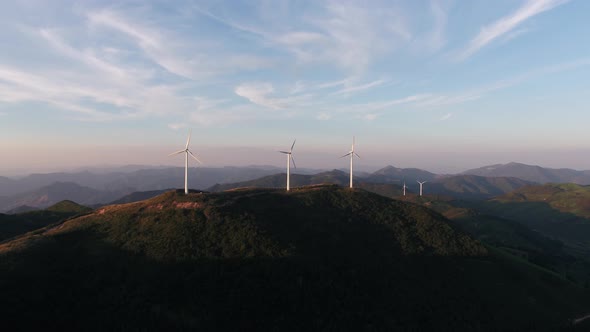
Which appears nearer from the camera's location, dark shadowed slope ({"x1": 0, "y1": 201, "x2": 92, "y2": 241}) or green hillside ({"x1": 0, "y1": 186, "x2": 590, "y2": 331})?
green hillside ({"x1": 0, "y1": 186, "x2": 590, "y2": 331})

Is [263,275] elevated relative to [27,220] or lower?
elevated

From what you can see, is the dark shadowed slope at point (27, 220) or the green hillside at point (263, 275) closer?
the green hillside at point (263, 275)

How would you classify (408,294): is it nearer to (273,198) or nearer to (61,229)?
(273,198)

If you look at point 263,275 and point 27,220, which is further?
point 27,220

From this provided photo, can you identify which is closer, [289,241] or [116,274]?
[116,274]

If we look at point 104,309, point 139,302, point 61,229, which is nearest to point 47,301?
point 104,309

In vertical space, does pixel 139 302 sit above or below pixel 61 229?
below

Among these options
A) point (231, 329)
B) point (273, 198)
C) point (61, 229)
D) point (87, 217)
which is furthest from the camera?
point (273, 198)

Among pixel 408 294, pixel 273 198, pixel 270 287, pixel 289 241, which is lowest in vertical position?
pixel 408 294
